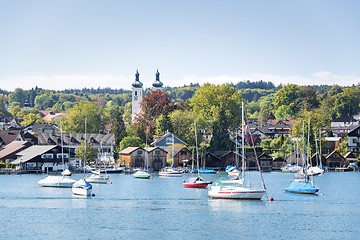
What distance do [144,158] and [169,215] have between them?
68.3m

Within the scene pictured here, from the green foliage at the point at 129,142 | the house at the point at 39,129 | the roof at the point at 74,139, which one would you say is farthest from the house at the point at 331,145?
the house at the point at 39,129

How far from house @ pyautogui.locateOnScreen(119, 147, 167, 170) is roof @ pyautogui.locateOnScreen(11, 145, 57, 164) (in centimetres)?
1839

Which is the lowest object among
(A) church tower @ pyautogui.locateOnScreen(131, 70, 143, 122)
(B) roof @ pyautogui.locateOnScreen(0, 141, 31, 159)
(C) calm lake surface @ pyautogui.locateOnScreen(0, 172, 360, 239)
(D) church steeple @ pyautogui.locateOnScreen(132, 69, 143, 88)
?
(C) calm lake surface @ pyautogui.locateOnScreen(0, 172, 360, 239)

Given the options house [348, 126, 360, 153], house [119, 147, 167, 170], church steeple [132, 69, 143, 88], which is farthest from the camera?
church steeple [132, 69, 143, 88]

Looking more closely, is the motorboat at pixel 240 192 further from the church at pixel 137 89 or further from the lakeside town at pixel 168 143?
the church at pixel 137 89

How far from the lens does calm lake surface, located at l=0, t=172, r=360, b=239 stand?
49375 millimetres

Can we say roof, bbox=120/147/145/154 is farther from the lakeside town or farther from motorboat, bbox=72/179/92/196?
motorboat, bbox=72/179/92/196

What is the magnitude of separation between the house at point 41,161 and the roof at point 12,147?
14.4 feet

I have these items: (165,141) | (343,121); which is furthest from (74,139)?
(343,121)

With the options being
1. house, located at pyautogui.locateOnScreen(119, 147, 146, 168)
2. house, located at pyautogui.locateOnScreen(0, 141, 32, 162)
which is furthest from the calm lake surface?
house, located at pyautogui.locateOnScreen(119, 147, 146, 168)

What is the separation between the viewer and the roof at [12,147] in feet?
393

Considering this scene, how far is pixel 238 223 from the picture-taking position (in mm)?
53812

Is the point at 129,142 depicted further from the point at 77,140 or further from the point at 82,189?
the point at 82,189

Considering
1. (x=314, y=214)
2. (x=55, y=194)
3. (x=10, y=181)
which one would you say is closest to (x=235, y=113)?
(x=10, y=181)
